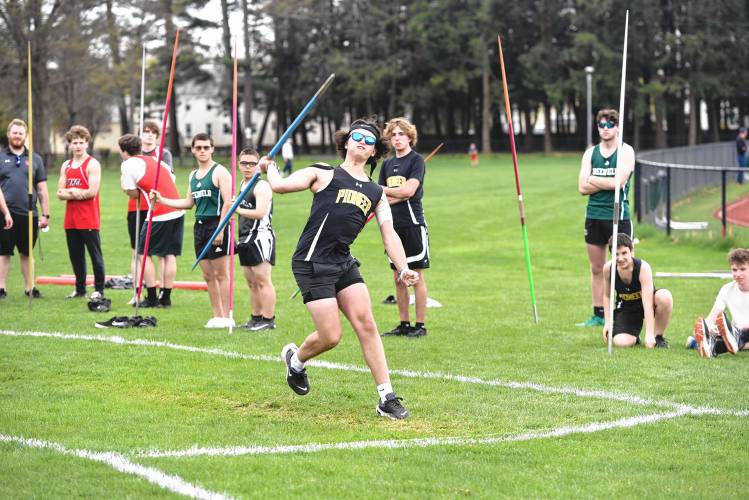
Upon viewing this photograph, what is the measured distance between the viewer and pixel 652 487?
571 centimetres

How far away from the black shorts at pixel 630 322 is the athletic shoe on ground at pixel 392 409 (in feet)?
11.6

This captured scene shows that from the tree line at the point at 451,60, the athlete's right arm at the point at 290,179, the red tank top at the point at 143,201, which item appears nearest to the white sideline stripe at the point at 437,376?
the athlete's right arm at the point at 290,179

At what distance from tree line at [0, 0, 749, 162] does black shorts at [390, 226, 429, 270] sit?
5382 cm

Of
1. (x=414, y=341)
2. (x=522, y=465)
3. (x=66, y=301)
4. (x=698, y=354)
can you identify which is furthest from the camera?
(x=66, y=301)

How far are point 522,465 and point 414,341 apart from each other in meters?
4.71

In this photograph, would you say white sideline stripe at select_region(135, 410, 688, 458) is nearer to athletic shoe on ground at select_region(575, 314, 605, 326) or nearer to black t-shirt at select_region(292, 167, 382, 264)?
black t-shirt at select_region(292, 167, 382, 264)

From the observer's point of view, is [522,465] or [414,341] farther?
[414,341]

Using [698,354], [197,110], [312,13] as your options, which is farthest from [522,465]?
[197,110]

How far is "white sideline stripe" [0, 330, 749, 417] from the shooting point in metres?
7.72

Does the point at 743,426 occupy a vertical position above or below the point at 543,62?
below

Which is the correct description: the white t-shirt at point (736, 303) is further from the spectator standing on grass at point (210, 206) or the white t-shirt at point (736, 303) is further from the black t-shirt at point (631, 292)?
the spectator standing on grass at point (210, 206)

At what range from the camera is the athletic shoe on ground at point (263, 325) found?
11320 mm

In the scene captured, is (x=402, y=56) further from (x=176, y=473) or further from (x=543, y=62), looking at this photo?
(x=176, y=473)

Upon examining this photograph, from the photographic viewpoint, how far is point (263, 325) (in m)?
11.4
